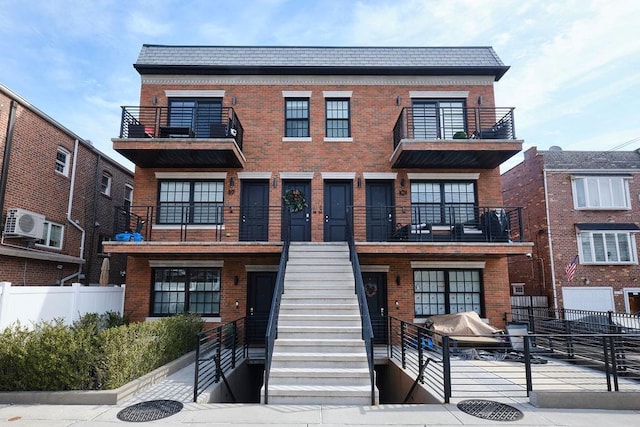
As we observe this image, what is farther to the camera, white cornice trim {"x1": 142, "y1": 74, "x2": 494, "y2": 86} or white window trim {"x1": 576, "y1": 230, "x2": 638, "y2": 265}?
white window trim {"x1": 576, "y1": 230, "x2": 638, "y2": 265}

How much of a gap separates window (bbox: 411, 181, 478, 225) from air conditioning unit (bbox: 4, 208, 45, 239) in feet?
39.4

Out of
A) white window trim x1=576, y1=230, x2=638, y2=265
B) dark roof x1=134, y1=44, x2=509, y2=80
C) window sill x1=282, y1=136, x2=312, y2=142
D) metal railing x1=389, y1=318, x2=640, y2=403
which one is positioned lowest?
metal railing x1=389, y1=318, x2=640, y2=403

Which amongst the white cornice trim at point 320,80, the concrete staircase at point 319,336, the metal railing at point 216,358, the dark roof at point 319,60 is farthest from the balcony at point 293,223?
the dark roof at point 319,60

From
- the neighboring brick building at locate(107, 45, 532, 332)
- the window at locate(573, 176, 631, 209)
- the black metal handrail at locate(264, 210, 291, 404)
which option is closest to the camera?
the black metal handrail at locate(264, 210, 291, 404)

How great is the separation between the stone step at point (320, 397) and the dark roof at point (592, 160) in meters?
16.1

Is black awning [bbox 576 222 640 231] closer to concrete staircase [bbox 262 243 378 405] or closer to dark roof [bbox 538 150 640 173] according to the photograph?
dark roof [bbox 538 150 640 173]

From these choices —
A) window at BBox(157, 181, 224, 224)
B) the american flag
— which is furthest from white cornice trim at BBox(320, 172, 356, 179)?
the american flag

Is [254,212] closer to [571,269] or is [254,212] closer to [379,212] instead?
[379,212]

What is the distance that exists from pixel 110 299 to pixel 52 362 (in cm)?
582

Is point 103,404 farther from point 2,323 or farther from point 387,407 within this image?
point 387,407

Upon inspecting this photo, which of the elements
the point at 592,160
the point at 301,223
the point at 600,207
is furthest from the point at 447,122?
the point at 592,160

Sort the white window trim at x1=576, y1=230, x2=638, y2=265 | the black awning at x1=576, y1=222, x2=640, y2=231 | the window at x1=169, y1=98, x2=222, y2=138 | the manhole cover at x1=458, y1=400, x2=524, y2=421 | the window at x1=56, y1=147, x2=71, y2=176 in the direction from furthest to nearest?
the black awning at x1=576, y1=222, x2=640, y2=231
the white window trim at x1=576, y1=230, x2=638, y2=265
the window at x1=56, y1=147, x2=71, y2=176
the window at x1=169, y1=98, x2=222, y2=138
the manhole cover at x1=458, y1=400, x2=524, y2=421

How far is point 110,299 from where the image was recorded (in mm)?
11797

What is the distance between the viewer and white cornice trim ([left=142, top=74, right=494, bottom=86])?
1318 centimetres
